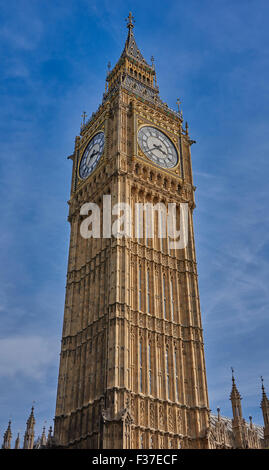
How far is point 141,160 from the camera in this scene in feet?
168

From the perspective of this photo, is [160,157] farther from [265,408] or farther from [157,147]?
[265,408]

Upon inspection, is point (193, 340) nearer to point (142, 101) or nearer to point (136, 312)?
point (136, 312)

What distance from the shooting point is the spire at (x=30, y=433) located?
40.9 meters

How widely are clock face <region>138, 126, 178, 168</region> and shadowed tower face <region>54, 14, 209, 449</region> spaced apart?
0.13 metres

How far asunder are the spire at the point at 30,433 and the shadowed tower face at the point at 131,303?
1790 millimetres

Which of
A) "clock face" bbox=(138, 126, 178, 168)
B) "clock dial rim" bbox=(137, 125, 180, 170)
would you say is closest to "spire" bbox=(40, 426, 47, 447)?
"clock dial rim" bbox=(137, 125, 180, 170)

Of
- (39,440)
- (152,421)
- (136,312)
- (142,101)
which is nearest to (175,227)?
(136,312)

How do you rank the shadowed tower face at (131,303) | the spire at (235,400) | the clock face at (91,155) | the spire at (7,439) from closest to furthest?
1. the shadowed tower face at (131,303)
2. the spire at (7,439)
3. the spire at (235,400)
4. the clock face at (91,155)

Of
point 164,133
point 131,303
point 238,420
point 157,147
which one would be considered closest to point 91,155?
point 157,147

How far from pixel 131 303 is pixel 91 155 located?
18.3m

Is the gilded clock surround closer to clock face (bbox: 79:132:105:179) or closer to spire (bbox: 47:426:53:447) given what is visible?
clock face (bbox: 79:132:105:179)

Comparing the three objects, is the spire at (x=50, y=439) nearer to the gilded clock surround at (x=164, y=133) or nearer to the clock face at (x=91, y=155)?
the clock face at (x=91, y=155)

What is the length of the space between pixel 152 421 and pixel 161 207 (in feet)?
63.9

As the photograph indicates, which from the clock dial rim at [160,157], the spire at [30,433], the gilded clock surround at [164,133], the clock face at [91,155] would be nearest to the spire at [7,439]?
the spire at [30,433]
